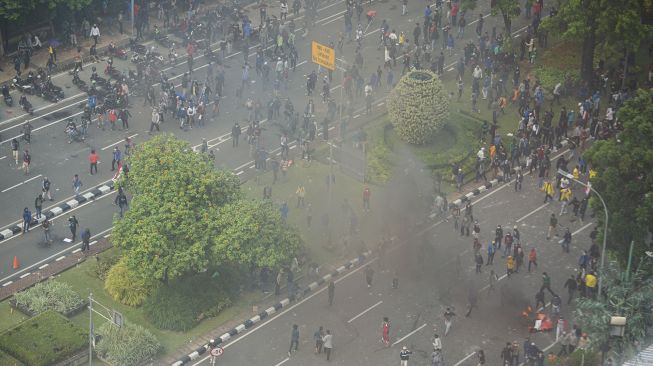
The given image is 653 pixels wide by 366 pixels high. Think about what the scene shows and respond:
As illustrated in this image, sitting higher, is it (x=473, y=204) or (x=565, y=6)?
(x=565, y=6)

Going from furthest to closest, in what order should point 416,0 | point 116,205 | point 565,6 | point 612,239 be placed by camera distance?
point 416,0 < point 565,6 < point 116,205 < point 612,239

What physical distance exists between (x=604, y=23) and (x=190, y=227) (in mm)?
27905

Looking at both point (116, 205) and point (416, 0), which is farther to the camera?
point (416, 0)

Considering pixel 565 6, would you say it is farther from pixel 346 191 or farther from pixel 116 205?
pixel 116 205

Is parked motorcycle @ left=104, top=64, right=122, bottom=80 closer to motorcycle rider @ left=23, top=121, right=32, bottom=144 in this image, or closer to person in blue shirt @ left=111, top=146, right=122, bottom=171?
A: motorcycle rider @ left=23, top=121, right=32, bottom=144

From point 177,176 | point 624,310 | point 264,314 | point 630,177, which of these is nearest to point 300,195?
point 264,314

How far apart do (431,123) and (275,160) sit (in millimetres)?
8651

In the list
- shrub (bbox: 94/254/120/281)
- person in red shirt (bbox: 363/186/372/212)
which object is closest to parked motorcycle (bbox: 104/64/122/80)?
shrub (bbox: 94/254/120/281)

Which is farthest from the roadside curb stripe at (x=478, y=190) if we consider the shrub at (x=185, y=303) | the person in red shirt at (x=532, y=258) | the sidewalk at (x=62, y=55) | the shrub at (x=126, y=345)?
the sidewalk at (x=62, y=55)

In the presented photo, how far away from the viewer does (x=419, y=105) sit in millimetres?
82750

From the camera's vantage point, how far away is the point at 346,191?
81500 mm

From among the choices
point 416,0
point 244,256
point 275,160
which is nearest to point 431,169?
point 275,160

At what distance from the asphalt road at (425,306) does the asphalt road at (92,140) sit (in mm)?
12045

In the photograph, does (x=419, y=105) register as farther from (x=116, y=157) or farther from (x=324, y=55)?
(x=116, y=157)
